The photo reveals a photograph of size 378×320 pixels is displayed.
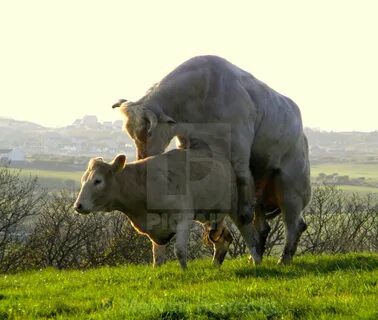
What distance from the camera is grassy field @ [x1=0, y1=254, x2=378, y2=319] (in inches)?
315

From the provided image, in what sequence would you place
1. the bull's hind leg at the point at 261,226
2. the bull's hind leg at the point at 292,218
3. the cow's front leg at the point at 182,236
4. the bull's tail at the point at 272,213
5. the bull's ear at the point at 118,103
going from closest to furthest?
the cow's front leg at the point at 182,236, the bull's ear at the point at 118,103, the bull's hind leg at the point at 292,218, the bull's hind leg at the point at 261,226, the bull's tail at the point at 272,213

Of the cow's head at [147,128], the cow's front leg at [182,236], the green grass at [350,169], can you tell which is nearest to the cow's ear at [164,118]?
the cow's head at [147,128]

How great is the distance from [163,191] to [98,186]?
118cm

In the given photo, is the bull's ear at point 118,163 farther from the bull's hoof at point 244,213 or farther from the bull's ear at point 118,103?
the bull's hoof at point 244,213

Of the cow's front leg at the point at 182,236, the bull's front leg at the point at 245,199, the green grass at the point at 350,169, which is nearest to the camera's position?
the cow's front leg at the point at 182,236

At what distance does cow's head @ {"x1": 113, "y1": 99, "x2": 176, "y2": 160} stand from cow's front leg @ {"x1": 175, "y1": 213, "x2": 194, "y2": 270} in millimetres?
1422

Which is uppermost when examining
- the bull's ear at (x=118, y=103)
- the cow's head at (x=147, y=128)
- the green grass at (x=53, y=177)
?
the bull's ear at (x=118, y=103)

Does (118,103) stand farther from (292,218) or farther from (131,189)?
(292,218)

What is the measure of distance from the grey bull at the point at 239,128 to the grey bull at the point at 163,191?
367mm

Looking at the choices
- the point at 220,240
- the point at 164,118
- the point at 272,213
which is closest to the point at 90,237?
the point at 272,213

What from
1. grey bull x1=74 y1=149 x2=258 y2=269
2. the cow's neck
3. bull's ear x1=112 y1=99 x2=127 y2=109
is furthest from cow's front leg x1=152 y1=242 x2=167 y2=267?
bull's ear x1=112 y1=99 x2=127 y2=109

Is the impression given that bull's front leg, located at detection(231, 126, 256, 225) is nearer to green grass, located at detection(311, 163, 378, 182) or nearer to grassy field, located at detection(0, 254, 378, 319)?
grassy field, located at detection(0, 254, 378, 319)

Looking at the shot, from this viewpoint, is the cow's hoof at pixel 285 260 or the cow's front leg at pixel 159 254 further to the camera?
the cow's hoof at pixel 285 260

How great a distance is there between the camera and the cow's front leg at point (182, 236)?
479 inches
